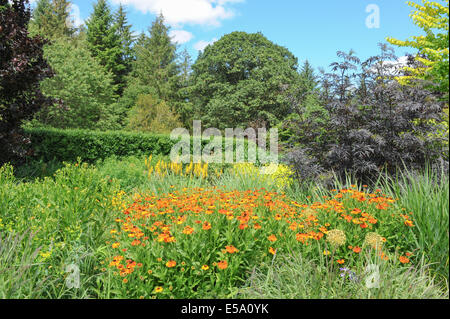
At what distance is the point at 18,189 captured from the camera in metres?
4.25

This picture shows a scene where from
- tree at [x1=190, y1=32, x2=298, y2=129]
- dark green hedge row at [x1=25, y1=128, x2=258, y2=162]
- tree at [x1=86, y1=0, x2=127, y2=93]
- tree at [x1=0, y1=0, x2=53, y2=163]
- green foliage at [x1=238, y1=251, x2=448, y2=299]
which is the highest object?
tree at [x1=86, y1=0, x2=127, y2=93]

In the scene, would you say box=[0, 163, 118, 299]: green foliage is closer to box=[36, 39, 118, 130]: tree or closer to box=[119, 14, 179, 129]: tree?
box=[36, 39, 118, 130]: tree

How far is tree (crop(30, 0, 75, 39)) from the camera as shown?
2562 cm

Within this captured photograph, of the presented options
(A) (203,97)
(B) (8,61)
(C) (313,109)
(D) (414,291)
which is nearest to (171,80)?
(A) (203,97)

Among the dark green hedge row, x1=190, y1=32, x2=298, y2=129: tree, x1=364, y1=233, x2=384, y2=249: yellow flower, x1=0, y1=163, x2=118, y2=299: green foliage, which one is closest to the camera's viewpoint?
x1=0, y1=163, x2=118, y2=299: green foliage

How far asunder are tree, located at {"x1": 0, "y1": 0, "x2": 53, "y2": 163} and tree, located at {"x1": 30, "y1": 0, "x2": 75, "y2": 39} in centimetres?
2165

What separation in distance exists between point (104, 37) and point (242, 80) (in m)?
13.4

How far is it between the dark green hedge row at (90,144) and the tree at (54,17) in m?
18.9

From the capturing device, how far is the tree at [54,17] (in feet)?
84.1

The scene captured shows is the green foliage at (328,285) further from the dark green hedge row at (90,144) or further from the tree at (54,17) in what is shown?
the tree at (54,17)

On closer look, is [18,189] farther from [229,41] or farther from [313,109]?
[229,41]

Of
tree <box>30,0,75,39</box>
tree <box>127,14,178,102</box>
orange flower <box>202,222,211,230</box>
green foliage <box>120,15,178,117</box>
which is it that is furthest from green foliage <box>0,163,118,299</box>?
tree <box>30,0,75,39</box>

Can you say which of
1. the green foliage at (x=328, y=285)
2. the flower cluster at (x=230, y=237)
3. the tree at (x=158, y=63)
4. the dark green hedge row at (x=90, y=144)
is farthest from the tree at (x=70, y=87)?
the green foliage at (x=328, y=285)

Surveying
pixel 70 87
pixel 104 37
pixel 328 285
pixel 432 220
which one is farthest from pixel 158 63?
pixel 328 285
